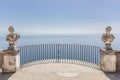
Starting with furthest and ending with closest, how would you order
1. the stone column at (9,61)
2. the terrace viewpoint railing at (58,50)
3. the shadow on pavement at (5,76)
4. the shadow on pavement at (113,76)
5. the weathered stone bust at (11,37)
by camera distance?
the terrace viewpoint railing at (58,50), the weathered stone bust at (11,37), the stone column at (9,61), the shadow on pavement at (113,76), the shadow on pavement at (5,76)

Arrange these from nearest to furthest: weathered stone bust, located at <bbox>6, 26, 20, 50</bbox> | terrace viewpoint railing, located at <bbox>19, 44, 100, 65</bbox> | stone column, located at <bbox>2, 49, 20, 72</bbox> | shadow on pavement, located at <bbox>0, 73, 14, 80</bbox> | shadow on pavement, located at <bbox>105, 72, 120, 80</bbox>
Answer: shadow on pavement, located at <bbox>0, 73, 14, 80</bbox>
shadow on pavement, located at <bbox>105, 72, 120, 80</bbox>
stone column, located at <bbox>2, 49, 20, 72</bbox>
weathered stone bust, located at <bbox>6, 26, 20, 50</bbox>
terrace viewpoint railing, located at <bbox>19, 44, 100, 65</bbox>

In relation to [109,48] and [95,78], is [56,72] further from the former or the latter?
[109,48]

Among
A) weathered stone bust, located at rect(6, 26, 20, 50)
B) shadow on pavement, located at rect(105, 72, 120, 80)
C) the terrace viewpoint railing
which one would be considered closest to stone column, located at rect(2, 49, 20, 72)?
weathered stone bust, located at rect(6, 26, 20, 50)

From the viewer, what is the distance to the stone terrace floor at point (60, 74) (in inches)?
278

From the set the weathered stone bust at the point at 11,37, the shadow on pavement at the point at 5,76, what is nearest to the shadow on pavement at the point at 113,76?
the shadow on pavement at the point at 5,76

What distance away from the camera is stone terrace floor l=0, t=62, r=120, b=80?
7070mm

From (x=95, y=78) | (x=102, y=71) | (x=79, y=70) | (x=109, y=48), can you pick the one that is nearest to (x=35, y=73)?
(x=79, y=70)

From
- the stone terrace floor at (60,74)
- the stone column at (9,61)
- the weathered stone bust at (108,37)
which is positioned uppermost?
the weathered stone bust at (108,37)

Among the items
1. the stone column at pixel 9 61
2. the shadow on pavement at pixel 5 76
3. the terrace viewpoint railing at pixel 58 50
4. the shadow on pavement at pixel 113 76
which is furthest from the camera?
the terrace viewpoint railing at pixel 58 50

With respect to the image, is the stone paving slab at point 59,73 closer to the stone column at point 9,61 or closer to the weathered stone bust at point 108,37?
the stone column at point 9,61

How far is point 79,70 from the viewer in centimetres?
824

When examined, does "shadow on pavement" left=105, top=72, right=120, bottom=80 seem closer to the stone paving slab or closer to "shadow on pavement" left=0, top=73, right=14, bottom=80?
the stone paving slab

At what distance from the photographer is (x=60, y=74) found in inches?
297

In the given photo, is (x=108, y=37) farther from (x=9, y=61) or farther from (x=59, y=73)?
(x=9, y=61)
